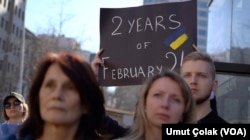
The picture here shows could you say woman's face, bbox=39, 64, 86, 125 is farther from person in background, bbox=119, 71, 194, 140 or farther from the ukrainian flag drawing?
the ukrainian flag drawing

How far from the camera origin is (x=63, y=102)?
2.45 metres

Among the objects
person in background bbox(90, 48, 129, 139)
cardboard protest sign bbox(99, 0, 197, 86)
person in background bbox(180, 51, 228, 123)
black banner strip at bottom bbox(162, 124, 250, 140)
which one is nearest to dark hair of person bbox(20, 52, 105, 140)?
person in background bbox(90, 48, 129, 139)

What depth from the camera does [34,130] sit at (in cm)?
259

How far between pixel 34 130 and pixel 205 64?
4.26 ft

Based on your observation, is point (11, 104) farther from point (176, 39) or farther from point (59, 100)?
point (59, 100)

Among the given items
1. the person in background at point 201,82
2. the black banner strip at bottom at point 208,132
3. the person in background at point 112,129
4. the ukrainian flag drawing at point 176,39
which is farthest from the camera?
the ukrainian flag drawing at point 176,39

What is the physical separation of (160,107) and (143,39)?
183 centimetres

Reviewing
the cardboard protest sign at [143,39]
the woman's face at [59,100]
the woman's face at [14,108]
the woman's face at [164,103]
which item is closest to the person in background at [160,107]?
the woman's face at [164,103]

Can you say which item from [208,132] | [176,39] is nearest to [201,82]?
[176,39]

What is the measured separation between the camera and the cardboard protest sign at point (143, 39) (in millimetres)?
4043

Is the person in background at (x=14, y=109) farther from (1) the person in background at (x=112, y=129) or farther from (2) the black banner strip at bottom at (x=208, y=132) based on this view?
(2) the black banner strip at bottom at (x=208, y=132)

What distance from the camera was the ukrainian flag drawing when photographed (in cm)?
400

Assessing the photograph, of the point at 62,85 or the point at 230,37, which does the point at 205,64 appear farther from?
the point at 230,37

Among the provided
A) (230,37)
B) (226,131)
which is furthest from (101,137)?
(230,37)
